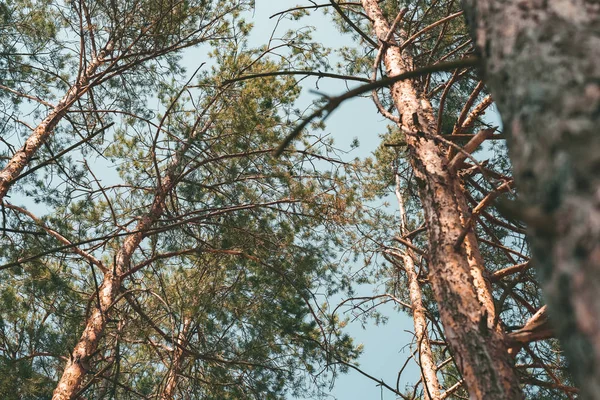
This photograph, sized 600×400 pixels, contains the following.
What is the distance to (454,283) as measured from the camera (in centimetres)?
228

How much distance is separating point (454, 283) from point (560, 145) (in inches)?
65.3

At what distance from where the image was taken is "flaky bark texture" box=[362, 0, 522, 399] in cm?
193

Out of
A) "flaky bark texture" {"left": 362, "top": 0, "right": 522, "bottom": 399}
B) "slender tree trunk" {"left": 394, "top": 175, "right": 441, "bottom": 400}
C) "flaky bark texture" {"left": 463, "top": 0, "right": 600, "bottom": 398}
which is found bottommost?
"flaky bark texture" {"left": 463, "top": 0, "right": 600, "bottom": 398}

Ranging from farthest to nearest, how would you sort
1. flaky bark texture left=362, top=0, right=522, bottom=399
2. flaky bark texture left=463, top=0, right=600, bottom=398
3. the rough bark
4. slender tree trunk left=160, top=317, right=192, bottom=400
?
the rough bark
slender tree trunk left=160, top=317, right=192, bottom=400
flaky bark texture left=362, top=0, right=522, bottom=399
flaky bark texture left=463, top=0, right=600, bottom=398

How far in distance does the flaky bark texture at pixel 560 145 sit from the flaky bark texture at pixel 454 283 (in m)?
1.16

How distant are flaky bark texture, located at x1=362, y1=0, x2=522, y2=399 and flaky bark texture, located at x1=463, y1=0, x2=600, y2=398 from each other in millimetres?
1159

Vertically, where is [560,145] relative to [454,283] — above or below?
below

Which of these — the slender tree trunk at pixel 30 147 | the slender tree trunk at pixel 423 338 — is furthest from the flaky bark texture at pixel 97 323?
the slender tree trunk at pixel 423 338

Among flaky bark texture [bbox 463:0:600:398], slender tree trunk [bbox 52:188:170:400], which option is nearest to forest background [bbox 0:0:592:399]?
slender tree trunk [bbox 52:188:170:400]

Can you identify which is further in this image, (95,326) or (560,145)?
(95,326)

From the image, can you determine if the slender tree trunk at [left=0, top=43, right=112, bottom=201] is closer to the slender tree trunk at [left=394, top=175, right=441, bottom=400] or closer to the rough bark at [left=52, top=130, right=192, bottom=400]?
the rough bark at [left=52, top=130, right=192, bottom=400]

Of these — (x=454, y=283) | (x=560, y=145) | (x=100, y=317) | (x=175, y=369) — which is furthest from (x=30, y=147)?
(x=560, y=145)

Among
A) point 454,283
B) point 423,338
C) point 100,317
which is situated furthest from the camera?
point 100,317

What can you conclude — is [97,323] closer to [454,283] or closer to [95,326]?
[95,326]
